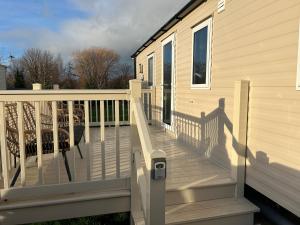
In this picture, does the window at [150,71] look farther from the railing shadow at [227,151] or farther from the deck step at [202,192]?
the deck step at [202,192]

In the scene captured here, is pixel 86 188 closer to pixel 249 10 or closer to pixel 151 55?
pixel 249 10

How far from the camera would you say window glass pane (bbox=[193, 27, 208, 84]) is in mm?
4137

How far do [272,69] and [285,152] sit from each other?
2.73 ft

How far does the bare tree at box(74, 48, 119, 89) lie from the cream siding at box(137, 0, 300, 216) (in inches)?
594

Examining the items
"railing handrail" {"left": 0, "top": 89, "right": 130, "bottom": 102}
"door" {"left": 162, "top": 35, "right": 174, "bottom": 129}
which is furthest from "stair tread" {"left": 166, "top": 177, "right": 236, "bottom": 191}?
"door" {"left": 162, "top": 35, "right": 174, "bottom": 129}

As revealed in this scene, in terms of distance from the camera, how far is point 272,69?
249 cm

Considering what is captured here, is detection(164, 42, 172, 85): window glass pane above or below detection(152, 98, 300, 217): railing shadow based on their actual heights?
above

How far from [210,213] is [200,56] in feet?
8.93

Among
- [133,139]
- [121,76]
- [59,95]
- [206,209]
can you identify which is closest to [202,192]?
[206,209]

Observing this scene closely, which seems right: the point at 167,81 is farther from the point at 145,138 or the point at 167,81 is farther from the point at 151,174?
the point at 151,174

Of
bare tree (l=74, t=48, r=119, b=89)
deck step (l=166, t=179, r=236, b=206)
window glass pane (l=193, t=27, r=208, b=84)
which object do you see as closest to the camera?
deck step (l=166, t=179, r=236, b=206)

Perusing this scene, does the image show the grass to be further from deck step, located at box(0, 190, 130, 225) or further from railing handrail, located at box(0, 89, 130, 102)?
railing handrail, located at box(0, 89, 130, 102)

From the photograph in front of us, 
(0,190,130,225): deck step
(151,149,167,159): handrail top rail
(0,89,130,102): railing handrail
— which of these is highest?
→ (0,89,130,102): railing handrail

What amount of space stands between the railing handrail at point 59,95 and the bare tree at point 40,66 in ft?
58.1
